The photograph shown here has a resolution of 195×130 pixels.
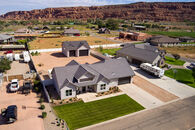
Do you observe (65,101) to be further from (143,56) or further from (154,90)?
(143,56)

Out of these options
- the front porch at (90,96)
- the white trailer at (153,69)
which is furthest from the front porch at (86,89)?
the white trailer at (153,69)

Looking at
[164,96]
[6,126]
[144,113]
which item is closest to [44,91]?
[6,126]

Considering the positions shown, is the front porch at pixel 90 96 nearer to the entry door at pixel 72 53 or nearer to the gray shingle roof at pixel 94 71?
the gray shingle roof at pixel 94 71

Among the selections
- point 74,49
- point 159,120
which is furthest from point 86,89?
point 74,49

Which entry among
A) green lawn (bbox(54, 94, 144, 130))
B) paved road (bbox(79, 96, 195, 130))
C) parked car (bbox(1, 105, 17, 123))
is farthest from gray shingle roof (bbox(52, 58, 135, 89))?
paved road (bbox(79, 96, 195, 130))

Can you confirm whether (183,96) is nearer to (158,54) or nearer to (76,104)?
(158,54)

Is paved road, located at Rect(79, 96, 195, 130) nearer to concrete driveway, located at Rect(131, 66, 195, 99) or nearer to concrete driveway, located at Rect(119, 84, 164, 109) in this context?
concrete driveway, located at Rect(119, 84, 164, 109)

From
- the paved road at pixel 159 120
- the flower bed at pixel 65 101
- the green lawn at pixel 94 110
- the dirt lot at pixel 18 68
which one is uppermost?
the dirt lot at pixel 18 68
